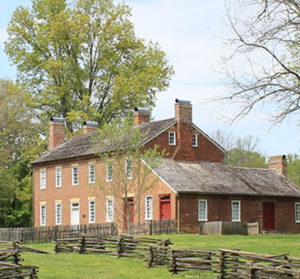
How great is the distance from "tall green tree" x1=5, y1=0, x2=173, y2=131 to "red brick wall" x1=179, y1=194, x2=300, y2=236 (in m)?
15.0

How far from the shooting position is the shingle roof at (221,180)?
4284 centimetres

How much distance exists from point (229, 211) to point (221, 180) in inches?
82.4

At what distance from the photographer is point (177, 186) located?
137 feet

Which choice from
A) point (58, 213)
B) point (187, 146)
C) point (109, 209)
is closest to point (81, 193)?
point (58, 213)

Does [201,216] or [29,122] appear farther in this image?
[29,122]

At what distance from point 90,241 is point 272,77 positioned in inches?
397

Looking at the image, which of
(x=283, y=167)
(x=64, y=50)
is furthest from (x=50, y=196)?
(x=283, y=167)

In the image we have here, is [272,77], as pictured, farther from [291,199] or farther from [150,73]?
[150,73]

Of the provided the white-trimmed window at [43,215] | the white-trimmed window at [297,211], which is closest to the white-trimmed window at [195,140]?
the white-trimmed window at [297,211]

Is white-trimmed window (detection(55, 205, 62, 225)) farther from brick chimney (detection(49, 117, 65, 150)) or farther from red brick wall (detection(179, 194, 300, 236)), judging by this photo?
red brick wall (detection(179, 194, 300, 236))

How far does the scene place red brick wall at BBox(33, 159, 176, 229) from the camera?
4306 cm

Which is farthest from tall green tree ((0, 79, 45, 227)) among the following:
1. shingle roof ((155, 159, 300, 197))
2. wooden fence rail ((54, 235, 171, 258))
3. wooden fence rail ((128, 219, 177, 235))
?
wooden fence rail ((54, 235, 171, 258))

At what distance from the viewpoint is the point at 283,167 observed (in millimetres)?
52719

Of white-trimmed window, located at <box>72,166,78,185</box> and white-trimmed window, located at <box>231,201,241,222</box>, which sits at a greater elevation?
white-trimmed window, located at <box>72,166,78,185</box>
